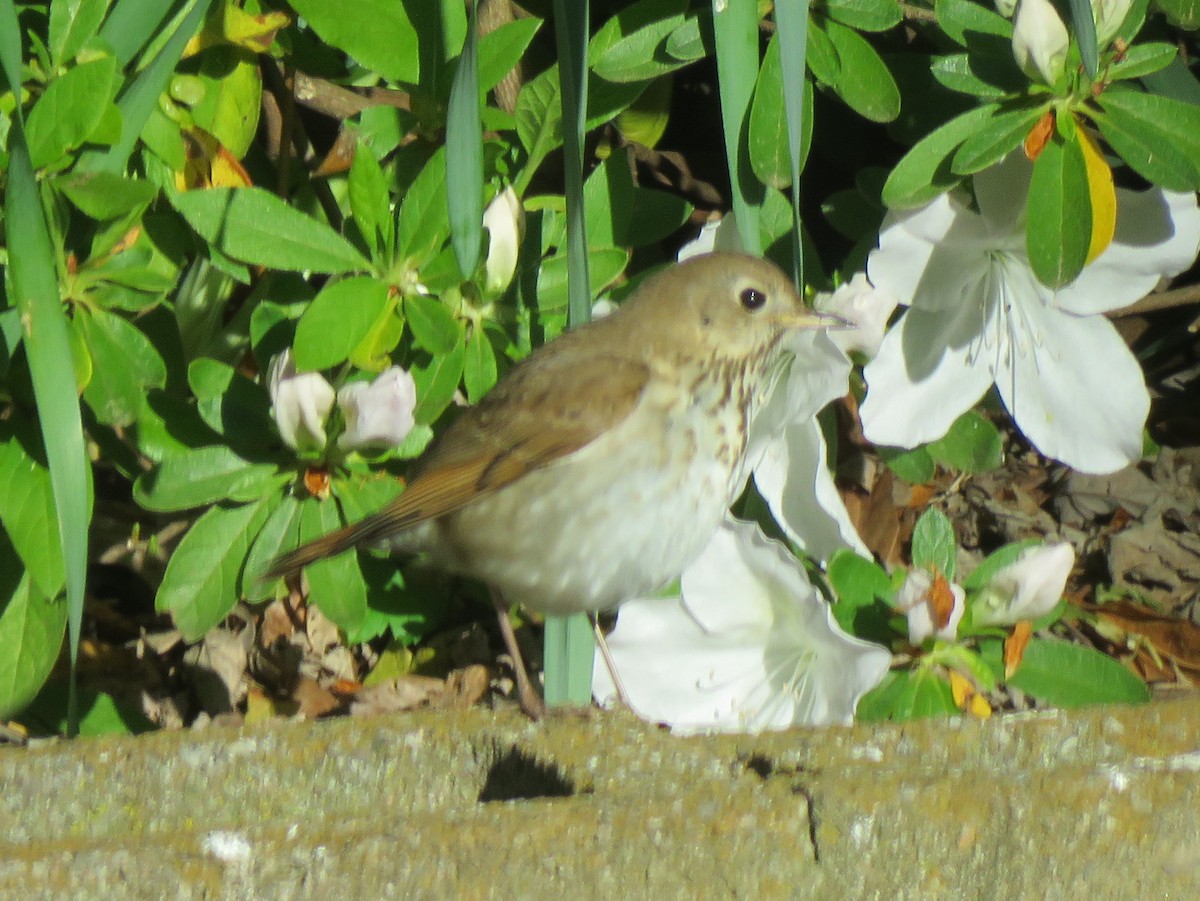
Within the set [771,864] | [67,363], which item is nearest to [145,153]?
[67,363]

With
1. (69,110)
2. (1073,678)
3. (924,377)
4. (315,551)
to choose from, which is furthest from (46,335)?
(1073,678)

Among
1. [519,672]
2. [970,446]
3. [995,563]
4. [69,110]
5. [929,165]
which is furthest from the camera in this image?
[970,446]

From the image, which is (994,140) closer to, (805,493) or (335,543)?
(805,493)

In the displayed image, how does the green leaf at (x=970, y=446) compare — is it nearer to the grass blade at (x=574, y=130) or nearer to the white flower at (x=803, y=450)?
the white flower at (x=803, y=450)

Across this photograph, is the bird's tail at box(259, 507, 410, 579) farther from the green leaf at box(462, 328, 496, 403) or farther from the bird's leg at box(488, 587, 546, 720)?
the bird's leg at box(488, 587, 546, 720)

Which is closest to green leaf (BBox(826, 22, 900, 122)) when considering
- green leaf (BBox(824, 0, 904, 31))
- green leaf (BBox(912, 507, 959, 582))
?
green leaf (BBox(824, 0, 904, 31))
